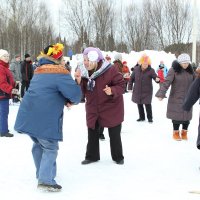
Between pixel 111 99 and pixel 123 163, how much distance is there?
93 cm

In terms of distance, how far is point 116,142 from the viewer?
5238 millimetres

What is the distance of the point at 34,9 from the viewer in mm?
32531

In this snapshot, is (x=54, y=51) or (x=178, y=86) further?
(x=178, y=86)

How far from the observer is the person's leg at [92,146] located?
17.4ft

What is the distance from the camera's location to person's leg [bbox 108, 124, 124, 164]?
5207 mm

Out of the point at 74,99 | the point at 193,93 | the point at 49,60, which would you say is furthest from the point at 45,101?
the point at 193,93

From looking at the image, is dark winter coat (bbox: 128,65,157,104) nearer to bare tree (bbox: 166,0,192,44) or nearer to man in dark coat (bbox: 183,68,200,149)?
man in dark coat (bbox: 183,68,200,149)

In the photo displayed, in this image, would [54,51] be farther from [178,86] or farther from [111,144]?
[178,86]

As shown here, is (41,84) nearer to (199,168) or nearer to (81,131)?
(199,168)

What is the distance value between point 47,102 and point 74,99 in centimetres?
28

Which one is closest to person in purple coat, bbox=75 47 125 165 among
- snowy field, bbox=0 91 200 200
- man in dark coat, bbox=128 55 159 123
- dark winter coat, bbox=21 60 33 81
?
snowy field, bbox=0 91 200 200

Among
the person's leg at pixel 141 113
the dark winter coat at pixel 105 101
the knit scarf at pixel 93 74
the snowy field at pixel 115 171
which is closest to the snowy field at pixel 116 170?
the snowy field at pixel 115 171

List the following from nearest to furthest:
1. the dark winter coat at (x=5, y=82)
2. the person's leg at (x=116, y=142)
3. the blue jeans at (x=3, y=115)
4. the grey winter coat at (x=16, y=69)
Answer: the person's leg at (x=116, y=142)
the dark winter coat at (x=5, y=82)
the blue jeans at (x=3, y=115)
the grey winter coat at (x=16, y=69)

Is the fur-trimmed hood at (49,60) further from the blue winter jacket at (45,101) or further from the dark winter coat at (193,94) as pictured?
the dark winter coat at (193,94)
